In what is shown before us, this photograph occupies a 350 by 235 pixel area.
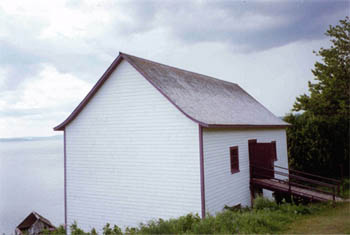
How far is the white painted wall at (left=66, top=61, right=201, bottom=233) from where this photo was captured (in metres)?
12.9

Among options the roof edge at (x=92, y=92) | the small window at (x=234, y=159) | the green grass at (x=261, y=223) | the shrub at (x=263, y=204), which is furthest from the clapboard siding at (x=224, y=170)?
the roof edge at (x=92, y=92)

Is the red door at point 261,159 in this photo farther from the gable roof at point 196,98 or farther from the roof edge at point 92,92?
the roof edge at point 92,92

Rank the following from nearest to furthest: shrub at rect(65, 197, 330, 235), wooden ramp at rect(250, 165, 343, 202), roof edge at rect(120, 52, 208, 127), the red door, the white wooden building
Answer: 1. shrub at rect(65, 197, 330, 235)
2. roof edge at rect(120, 52, 208, 127)
3. the white wooden building
4. wooden ramp at rect(250, 165, 343, 202)
5. the red door

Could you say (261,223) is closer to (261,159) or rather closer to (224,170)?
(224,170)

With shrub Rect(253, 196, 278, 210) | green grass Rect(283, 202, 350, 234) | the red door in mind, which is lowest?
green grass Rect(283, 202, 350, 234)

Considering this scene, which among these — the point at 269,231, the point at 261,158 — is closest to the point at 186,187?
the point at 269,231

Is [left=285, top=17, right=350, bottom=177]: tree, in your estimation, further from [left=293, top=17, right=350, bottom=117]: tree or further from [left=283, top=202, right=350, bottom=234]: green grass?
[left=283, top=202, right=350, bottom=234]: green grass

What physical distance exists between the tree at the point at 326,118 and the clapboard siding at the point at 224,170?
7.03m

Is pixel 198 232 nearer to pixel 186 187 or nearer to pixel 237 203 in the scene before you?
pixel 186 187

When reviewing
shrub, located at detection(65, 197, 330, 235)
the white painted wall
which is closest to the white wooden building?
the white painted wall

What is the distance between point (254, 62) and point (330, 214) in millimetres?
12494

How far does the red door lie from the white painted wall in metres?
5.17

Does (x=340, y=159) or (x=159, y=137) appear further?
(x=340, y=159)

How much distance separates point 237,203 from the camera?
49.1ft
